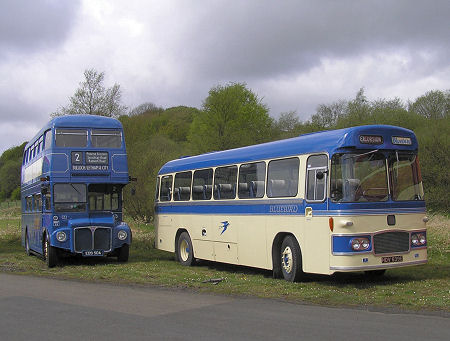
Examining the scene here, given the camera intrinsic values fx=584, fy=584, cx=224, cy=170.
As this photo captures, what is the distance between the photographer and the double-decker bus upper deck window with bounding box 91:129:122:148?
19.2 m

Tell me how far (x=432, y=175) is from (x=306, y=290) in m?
23.1

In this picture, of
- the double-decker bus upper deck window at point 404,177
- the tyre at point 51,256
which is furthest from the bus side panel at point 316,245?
the tyre at point 51,256

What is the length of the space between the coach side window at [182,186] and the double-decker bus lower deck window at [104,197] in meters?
2.03

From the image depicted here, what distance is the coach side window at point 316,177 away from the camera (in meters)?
12.0

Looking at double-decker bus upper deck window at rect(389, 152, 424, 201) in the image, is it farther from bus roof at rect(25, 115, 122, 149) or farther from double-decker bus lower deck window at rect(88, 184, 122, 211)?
bus roof at rect(25, 115, 122, 149)

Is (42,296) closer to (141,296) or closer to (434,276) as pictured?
(141,296)

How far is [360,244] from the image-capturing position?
38.0 ft

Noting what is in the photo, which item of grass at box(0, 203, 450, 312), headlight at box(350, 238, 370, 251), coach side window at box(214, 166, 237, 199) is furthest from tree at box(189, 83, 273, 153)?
headlight at box(350, 238, 370, 251)

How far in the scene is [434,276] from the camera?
44.1 feet

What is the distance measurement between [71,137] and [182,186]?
399 centimetres

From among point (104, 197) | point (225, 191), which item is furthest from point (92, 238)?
point (225, 191)

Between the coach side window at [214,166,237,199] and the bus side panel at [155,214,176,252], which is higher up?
the coach side window at [214,166,237,199]

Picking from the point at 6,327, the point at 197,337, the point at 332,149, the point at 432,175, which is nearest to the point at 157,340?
the point at 197,337

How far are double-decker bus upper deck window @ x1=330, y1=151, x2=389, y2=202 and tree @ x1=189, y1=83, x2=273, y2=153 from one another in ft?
127
